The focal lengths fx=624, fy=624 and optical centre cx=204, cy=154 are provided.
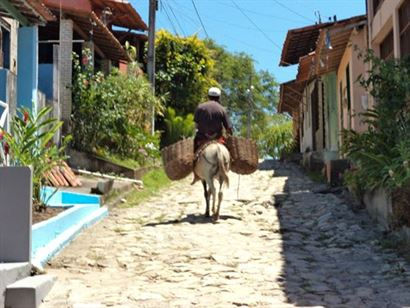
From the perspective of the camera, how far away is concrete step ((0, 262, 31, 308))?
16.1 ft

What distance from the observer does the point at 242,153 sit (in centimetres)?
1009

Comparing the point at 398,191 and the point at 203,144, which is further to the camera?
the point at 203,144

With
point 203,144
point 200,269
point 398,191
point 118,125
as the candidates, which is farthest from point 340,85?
point 200,269

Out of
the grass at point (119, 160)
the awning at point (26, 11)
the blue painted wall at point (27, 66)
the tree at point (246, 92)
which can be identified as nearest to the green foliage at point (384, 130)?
the awning at point (26, 11)

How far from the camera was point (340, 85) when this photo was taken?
17.6 meters

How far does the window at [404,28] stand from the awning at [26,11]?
6.02 m

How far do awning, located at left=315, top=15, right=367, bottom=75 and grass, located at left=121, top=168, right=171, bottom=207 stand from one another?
4.97m

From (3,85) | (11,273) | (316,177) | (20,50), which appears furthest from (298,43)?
(11,273)

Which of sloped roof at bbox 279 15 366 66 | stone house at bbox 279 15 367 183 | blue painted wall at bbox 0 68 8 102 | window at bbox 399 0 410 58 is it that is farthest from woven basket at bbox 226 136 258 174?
sloped roof at bbox 279 15 366 66

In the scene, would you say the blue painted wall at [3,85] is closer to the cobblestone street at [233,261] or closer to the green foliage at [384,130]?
the cobblestone street at [233,261]

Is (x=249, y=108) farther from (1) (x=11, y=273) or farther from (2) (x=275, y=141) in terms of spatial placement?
(1) (x=11, y=273)

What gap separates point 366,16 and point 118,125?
678 centimetres

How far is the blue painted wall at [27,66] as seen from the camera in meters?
11.1

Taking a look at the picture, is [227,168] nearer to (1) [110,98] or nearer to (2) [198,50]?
(1) [110,98]
